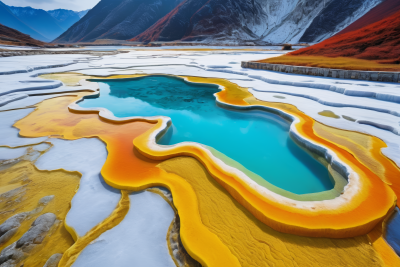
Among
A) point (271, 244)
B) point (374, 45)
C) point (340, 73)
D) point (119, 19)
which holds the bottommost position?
point (271, 244)

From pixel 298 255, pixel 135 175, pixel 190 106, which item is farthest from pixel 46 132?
pixel 298 255

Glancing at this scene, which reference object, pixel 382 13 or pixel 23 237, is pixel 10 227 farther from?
pixel 382 13

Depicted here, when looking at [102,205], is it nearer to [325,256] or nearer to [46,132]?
[325,256]

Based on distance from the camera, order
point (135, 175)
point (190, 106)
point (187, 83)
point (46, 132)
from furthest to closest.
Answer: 1. point (187, 83)
2. point (190, 106)
3. point (46, 132)
4. point (135, 175)

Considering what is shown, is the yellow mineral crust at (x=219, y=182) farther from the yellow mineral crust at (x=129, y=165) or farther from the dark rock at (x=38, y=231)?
the dark rock at (x=38, y=231)

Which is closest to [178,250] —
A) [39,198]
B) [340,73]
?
[39,198]

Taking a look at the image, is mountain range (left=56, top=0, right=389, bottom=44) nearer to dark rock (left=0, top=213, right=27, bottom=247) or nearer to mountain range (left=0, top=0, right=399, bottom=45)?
mountain range (left=0, top=0, right=399, bottom=45)
